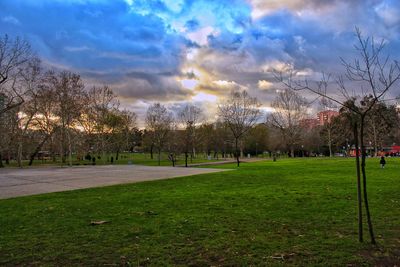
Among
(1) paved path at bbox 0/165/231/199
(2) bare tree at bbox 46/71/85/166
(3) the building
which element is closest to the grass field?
(1) paved path at bbox 0/165/231/199

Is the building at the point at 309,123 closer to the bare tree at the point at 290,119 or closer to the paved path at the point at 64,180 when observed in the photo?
the bare tree at the point at 290,119

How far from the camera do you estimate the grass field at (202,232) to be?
202 inches

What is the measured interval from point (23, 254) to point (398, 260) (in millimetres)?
5574

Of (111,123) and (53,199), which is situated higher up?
(111,123)

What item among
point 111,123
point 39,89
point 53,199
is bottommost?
point 53,199

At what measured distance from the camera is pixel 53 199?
1272 centimetres

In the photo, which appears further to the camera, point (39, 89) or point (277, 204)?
point (39, 89)

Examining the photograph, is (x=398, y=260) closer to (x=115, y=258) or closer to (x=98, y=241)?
(x=115, y=258)

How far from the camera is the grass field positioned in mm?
5137

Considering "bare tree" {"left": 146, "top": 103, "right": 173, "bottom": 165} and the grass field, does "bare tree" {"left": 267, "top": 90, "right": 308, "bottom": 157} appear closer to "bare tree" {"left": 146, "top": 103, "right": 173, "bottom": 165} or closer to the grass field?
"bare tree" {"left": 146, "top": 103, "right": 173, "bottom": 165}

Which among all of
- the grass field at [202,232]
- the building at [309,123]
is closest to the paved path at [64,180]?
the grass field at [202,232]

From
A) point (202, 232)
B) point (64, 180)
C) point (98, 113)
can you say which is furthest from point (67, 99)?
point (202, 232)

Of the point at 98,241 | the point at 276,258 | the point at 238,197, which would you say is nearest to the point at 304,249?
the point at 276,258

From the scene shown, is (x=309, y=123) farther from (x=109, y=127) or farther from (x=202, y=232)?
(x=202, y=232)
